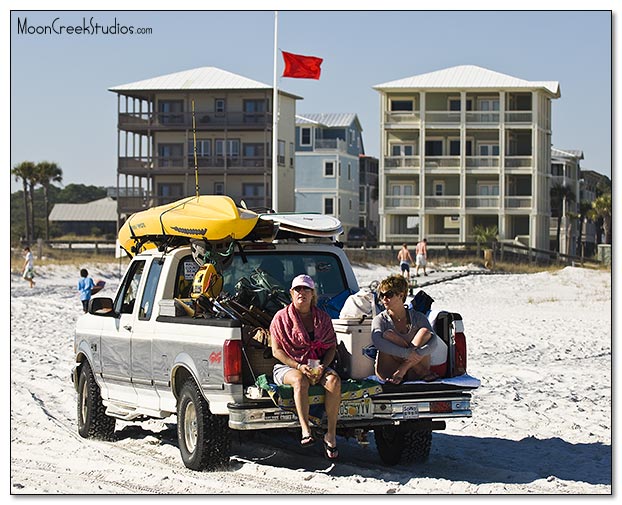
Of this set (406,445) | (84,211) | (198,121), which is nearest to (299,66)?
(406,445)

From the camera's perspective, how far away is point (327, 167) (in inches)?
3450

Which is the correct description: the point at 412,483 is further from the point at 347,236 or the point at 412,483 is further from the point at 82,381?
the point at 347,236

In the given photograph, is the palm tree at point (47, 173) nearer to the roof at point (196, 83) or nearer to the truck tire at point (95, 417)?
the roof at point (196, 83)

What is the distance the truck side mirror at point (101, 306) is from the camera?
40.3 ft

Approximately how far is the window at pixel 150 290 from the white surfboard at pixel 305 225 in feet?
3.61

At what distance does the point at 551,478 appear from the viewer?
403 inches

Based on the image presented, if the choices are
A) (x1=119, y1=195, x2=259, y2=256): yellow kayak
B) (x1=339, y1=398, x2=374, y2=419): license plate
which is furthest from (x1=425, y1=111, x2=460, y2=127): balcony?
(x1=339, y1=398, x2=374, y2=419): license plate

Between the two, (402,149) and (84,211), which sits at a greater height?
(402,149)

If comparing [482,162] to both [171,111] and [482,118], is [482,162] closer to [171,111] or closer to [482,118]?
[482,118]

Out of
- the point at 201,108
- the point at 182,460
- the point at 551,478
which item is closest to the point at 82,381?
the point at 182,460

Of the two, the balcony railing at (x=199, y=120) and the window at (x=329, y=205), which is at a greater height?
the balcony railing at (x=199, y=120)

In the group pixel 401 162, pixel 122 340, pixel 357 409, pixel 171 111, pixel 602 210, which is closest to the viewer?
pixel 357 409

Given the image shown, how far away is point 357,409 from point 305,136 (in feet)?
263

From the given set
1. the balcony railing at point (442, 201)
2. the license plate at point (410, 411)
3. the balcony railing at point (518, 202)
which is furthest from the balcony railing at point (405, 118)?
the license plate at point (410, 411)
